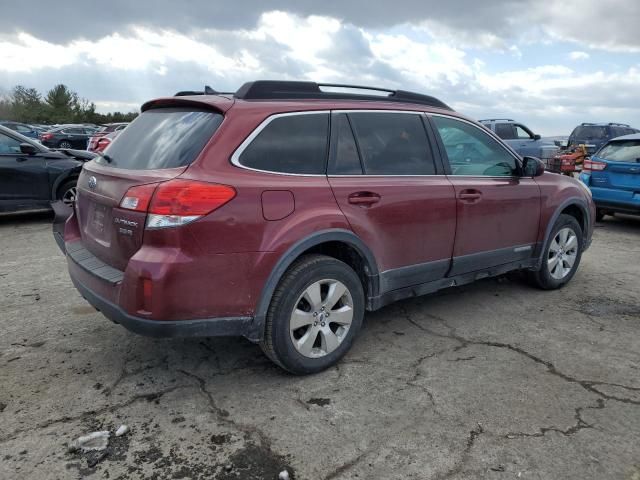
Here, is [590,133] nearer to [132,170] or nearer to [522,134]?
[522,134]

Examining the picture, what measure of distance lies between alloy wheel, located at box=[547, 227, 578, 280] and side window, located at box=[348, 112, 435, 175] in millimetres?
1916

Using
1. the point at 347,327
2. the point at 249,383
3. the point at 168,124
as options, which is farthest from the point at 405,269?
the point at 168,124

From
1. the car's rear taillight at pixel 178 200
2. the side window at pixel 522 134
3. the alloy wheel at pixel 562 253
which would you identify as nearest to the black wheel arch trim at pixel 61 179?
the car's rear taillight at pixel 178 200

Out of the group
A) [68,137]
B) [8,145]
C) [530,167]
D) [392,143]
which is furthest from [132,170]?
[68,137]

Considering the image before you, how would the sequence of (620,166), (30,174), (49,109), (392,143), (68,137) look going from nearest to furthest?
(392,143) → (30,174) → (620,166) → (68,137) → (49,109)

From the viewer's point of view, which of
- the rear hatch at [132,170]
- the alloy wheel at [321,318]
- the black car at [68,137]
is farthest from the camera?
the black car at [68,137]

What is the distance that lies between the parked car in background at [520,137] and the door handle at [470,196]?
13158 millimetres

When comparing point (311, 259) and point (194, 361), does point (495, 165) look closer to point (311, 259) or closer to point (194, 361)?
point (311, 259)

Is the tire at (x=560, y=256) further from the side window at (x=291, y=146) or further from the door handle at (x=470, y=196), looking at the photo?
the side window at (x=291, y=146)

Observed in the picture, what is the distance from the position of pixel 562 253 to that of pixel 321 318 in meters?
3.07

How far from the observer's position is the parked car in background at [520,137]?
1662 cm

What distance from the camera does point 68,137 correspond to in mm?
28594

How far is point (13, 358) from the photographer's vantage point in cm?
359

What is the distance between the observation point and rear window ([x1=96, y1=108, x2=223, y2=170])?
10.0ft
